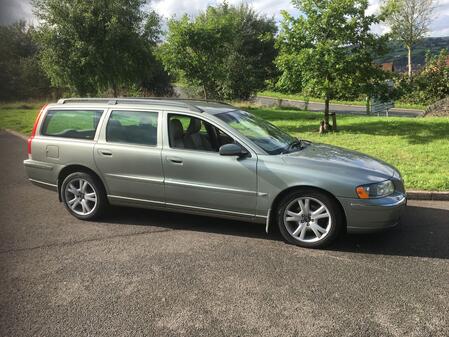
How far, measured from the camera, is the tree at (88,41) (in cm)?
1653

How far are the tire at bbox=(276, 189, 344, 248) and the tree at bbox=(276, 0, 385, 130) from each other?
7141 mm

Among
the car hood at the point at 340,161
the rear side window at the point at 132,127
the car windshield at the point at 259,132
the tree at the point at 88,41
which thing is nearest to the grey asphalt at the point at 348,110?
the tree at the point at 88,41

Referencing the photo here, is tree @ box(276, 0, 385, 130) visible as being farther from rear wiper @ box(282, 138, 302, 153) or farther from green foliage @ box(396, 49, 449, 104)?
green foliage @ box(396, 49, 449, 104)

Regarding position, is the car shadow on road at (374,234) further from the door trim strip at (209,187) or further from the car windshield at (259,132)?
the car windshield at (259,132)

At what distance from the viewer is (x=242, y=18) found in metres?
35.7

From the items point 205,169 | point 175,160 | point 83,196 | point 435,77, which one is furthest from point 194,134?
point 435,77

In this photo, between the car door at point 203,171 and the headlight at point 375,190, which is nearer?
the headlight at point 375,190

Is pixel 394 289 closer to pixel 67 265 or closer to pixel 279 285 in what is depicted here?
pixel 279 285

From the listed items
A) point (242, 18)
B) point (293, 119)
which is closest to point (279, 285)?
point (293, 119)

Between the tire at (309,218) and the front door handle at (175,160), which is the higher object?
the front door handle at (175,160)

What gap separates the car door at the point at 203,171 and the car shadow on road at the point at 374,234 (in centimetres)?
41

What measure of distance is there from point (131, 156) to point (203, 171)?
0.98 m

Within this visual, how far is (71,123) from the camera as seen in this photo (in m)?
5.77

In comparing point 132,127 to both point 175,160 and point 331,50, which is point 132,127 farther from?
Answer: point 331,50
